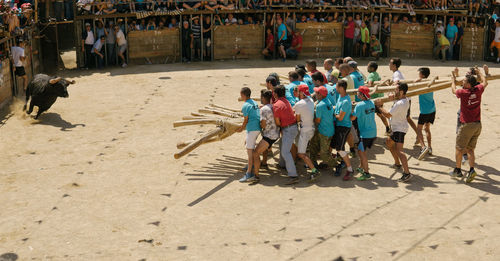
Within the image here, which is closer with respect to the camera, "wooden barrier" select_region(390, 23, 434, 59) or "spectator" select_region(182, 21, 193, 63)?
"spectator" select_region(182, 21, 193, 63)

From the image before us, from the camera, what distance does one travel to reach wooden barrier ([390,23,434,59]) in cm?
2491

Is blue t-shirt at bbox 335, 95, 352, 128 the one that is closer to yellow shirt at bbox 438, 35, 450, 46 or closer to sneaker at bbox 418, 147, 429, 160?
sneaker at bbox 418, 147, 429, 160

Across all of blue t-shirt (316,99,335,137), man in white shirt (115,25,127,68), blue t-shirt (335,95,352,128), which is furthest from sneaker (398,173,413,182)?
man in white shirt (115,25,127,68)

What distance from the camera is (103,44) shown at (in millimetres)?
22406

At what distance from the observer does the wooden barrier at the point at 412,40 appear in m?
24.9

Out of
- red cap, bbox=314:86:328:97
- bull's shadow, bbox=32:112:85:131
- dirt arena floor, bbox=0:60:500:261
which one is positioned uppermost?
red cap, bbox=314:86:328:97

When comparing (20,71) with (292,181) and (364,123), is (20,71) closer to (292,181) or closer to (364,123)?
(292,181)

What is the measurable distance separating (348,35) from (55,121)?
45.9 feet

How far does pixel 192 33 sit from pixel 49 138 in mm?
11110

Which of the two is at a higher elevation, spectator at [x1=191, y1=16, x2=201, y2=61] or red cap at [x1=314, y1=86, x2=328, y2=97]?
spectator at [x1=191, y1=16, x2=201, y2=61]

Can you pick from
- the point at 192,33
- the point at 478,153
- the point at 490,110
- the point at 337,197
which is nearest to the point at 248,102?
the point at 337,197

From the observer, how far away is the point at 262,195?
32.3 ft

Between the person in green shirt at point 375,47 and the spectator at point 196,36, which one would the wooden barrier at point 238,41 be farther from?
the person in green shirt at point 375,47

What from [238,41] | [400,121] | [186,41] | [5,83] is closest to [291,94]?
[400,121]
